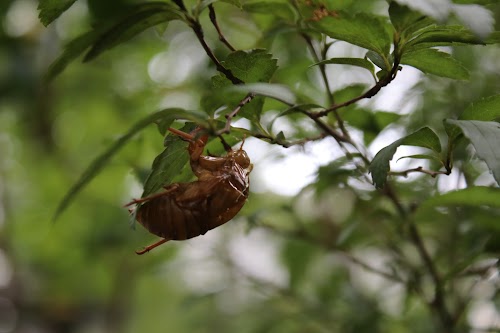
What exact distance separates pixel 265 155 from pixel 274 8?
484 millimetres

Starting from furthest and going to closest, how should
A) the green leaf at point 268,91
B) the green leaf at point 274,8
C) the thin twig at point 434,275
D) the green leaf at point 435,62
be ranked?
the thin twig at point 434,275, the green leaf at point 274,8, the green leaf at point 435,62, the green leaf at point 268,91

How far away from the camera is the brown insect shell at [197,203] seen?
0.68 m

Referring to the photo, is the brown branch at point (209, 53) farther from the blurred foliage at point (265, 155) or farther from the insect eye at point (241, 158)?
the insect eye at point (241, 158)

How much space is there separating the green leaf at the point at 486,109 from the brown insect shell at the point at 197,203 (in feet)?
A: 0.98

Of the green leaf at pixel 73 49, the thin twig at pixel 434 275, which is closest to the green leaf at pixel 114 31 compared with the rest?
the green leaf at pixel 73 49

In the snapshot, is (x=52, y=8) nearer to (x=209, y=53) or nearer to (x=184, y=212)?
(x=209, y=53)

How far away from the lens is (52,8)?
1.75 feet

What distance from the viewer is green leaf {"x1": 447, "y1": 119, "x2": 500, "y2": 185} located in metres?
0.47

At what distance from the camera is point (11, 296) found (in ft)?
7.70

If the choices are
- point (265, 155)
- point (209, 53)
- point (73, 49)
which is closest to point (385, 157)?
point (209, 53)

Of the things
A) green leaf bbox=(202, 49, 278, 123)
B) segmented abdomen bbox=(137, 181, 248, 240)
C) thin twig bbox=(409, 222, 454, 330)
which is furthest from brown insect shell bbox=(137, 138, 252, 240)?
thin twig bbox=(409, 222, 454, 330)

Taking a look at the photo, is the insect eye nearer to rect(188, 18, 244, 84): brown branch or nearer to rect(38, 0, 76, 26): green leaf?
rect(188, 18, 244, 84): brown branch

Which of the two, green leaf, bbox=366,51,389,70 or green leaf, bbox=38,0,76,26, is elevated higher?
green leaf, bbox=38,0,76,26

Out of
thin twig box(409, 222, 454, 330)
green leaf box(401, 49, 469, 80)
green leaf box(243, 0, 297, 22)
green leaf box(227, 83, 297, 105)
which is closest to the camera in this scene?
green leaf box(227, 83, 297, 105)
